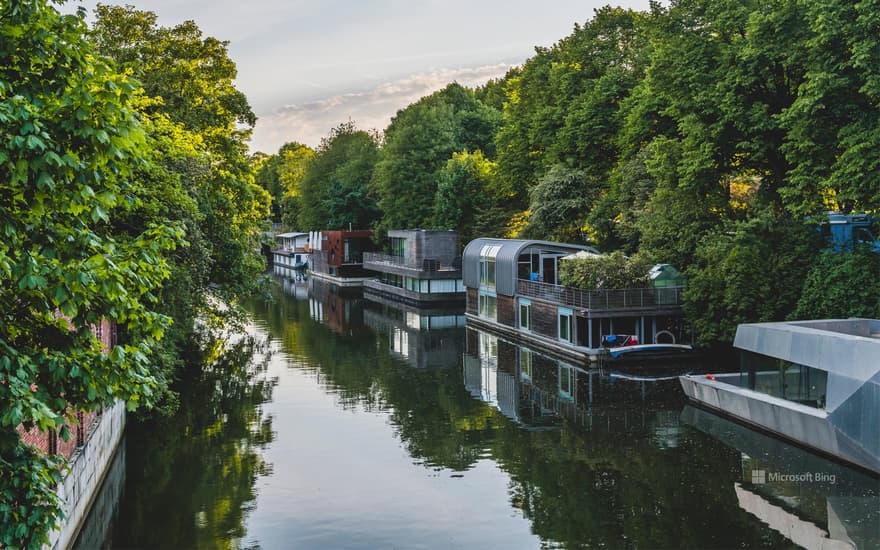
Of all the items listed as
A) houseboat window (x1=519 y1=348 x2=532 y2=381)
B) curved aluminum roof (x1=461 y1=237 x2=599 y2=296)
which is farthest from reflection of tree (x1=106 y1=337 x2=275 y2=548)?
curved aluminum roof (x1=461 y1=237 x2=599 y2=296)

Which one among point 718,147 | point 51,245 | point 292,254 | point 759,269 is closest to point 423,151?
point 292,254

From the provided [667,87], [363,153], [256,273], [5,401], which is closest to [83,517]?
[5,401]

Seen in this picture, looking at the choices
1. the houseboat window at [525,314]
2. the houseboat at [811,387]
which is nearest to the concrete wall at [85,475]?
the houseboat at [811,387]

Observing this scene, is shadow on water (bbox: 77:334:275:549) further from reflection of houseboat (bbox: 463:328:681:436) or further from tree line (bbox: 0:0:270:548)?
tree line (bbox: 0:0:270:548)

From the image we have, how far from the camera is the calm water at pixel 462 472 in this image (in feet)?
59.9

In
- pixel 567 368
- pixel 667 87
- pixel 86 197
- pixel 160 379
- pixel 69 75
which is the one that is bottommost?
pixel 567 368

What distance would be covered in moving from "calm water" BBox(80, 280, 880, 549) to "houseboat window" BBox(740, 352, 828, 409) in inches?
55.2

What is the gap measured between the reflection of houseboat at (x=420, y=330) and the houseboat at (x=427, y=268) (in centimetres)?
133

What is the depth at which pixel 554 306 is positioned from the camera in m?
42.9

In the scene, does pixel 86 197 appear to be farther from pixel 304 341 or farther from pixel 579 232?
pixel 579 232

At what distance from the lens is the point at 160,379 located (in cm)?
2212

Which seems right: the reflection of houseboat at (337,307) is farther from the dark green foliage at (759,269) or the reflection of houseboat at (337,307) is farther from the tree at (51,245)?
the tree at (51,245)

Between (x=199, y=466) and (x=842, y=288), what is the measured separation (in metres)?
23.0

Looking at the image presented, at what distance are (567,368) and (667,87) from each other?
46.6ft
